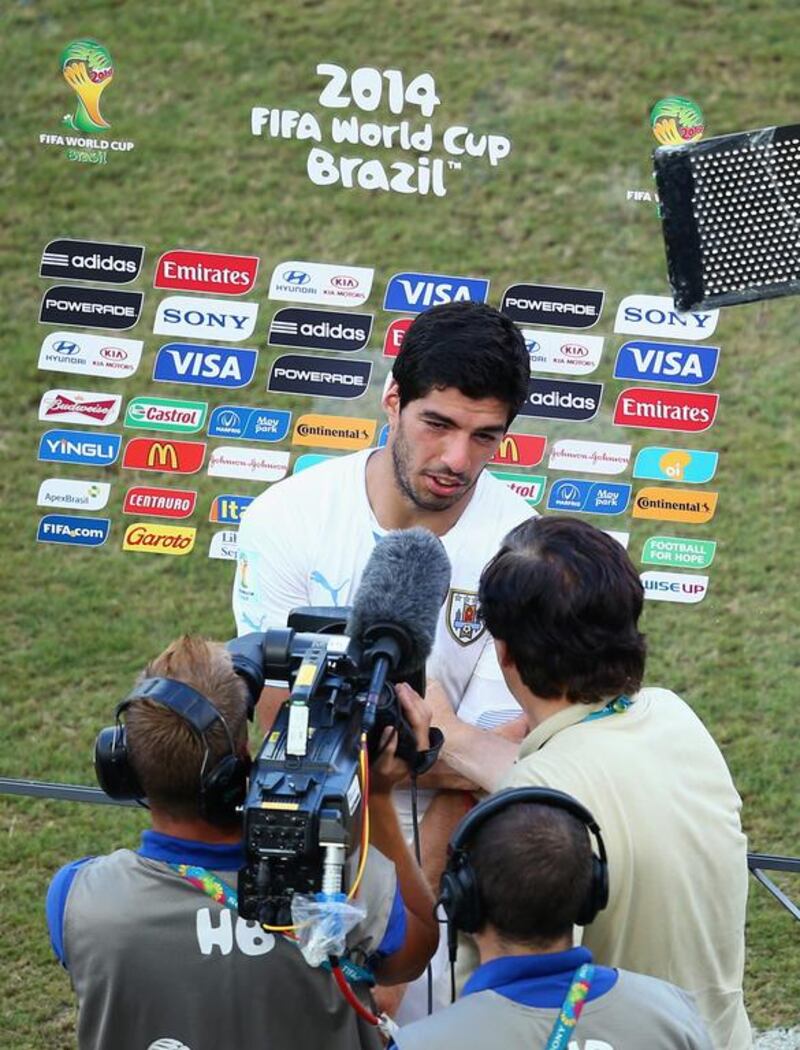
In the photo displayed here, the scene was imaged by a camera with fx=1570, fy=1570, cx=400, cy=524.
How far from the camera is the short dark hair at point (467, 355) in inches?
146

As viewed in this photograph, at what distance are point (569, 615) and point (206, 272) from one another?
277cm

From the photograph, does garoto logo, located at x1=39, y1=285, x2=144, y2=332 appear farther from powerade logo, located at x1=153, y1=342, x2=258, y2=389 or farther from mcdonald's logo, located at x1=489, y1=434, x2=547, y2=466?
mcdonald's logo, located at x1=489, y1=434, x2=547, y2=466

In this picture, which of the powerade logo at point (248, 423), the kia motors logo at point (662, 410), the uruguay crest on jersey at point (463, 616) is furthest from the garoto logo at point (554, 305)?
the uruguay crest on jersey at point (463, 616)

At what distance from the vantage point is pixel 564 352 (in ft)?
17.3

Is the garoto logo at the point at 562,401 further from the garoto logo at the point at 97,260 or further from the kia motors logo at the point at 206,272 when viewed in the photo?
the garoto logo at the point at 97,260

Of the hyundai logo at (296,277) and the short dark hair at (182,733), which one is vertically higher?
the hyundai logo at (296,277)

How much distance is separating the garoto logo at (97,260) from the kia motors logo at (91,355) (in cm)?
20

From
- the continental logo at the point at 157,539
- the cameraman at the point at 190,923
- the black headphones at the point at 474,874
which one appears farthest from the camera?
the continental logo at the point at 157,539

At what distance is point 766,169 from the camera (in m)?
4.36

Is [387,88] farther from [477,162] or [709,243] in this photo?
[709,243]

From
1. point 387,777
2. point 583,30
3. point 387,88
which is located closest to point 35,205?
point 387,88

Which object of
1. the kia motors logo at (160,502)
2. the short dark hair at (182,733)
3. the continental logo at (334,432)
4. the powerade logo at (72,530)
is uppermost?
the continental logo at (334,432)

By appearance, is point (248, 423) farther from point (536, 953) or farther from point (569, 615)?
point (536, 953)

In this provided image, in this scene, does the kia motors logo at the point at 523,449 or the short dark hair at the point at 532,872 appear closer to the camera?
the short dark hair at the point at 532,872
